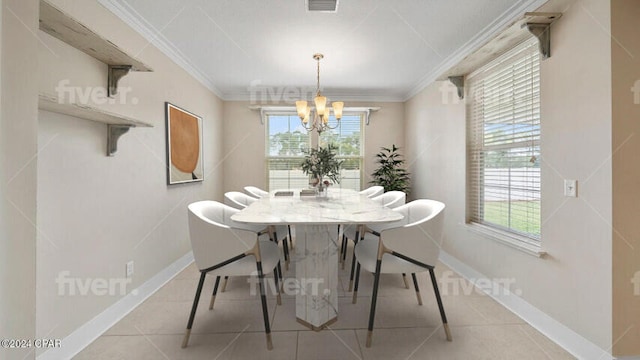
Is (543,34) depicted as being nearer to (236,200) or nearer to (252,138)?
(236,200)

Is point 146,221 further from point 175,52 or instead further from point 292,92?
point 292,92

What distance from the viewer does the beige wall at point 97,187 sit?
1.63 meters

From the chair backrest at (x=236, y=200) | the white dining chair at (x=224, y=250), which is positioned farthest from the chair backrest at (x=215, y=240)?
the chair backrest at (x=236, y=200)

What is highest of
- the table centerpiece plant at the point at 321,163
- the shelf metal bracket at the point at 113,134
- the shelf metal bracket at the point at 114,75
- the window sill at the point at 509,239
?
the shelf metal bracket at the point at 114,75

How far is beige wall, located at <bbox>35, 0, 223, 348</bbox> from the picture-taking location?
1.63 metres

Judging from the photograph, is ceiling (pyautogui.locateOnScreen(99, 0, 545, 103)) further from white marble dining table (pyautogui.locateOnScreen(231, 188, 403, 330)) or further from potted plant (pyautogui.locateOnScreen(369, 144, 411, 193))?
white marble dining table (pyautogui.locateOnScreen(231, 188, 403, 330))

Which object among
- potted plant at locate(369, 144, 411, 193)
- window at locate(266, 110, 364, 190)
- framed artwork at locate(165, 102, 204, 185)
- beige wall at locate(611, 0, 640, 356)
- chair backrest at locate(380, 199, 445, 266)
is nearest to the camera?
beige wall at locate(611, 0, 640, 356)

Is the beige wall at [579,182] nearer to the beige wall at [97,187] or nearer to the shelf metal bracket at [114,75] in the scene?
the shelf metal bracket at [114,75]

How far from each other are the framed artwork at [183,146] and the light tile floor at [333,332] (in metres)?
1.28

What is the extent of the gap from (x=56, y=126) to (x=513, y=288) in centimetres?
334

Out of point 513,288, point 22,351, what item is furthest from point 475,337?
point 22,351

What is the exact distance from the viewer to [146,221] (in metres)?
2.60

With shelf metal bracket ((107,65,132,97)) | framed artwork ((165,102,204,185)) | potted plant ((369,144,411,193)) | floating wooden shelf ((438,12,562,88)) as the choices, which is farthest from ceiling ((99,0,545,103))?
potted plant ((369,144,411,193))

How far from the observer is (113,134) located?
2111mm
